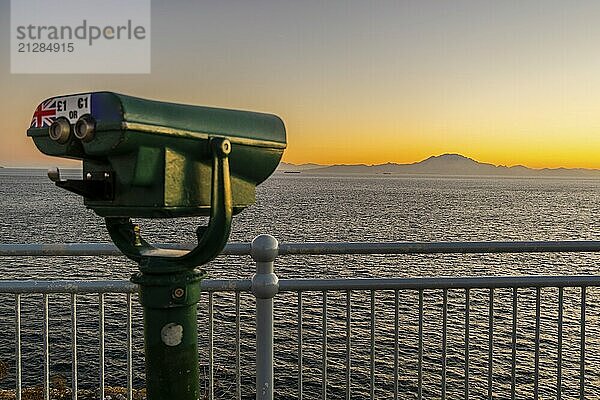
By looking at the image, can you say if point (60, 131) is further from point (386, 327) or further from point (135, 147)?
point (386, 327)

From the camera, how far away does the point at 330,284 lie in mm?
3289

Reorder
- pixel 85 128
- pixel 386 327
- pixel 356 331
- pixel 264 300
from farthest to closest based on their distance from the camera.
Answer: pixel 356 331 < pixel 386 327 < pixel 264 300 < pixel 85 128

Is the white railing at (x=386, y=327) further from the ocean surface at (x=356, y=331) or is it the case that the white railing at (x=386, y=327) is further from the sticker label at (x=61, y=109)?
the sticker label at (x=61, y=109)

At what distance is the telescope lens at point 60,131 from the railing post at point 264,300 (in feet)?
4.66

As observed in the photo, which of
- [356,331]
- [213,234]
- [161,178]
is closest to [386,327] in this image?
[356,331]

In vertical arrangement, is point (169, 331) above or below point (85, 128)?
below

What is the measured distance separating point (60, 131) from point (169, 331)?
27.0 inches

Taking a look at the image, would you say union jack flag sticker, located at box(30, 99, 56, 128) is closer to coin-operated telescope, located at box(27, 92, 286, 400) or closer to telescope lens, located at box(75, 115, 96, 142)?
coin-operated telescope, located at box(27, 92, 286, 400)

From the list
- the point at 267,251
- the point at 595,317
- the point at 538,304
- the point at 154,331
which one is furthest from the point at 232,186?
the point at 595,317

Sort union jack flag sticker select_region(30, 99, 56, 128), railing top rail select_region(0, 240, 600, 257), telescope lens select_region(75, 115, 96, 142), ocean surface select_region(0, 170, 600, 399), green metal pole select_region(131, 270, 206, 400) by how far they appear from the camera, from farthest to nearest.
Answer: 1. ocean surface select_region(0, 170, 600, 399)
2. railing top rail select_region(0, 240, 600, 257)
3. green metal pole select_region(131, 270, 206, 400)
4. union jack flag sticker select_region(30, 99, 56, 128)
5. telescope lens select_region(75, 115, 96, 142)

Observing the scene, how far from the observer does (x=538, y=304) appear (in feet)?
11.3

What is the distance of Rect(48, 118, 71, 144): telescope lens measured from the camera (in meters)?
1.84

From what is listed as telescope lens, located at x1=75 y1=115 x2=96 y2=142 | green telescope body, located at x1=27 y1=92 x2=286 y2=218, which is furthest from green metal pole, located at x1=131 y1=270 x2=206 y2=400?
telescope lens, located at x1=75 y1=115 x2=96 y2=142

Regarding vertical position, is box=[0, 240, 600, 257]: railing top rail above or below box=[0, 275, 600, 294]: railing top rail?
above
